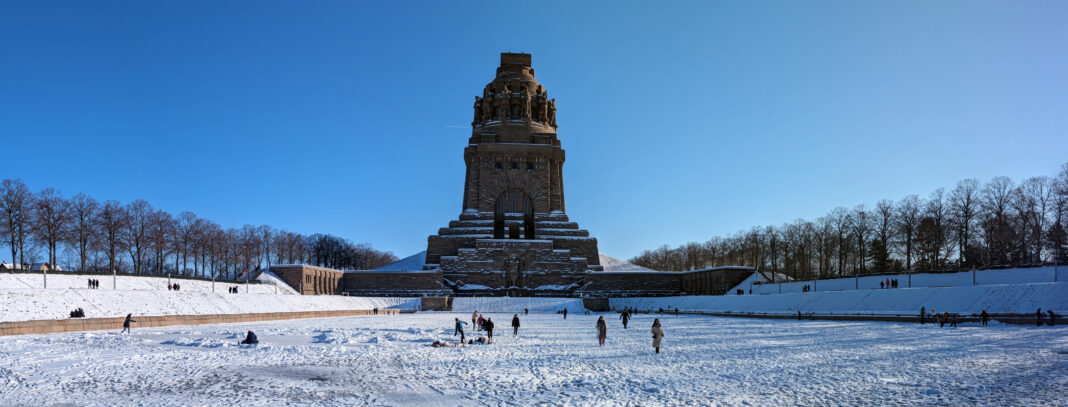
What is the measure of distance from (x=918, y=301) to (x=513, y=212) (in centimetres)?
4850

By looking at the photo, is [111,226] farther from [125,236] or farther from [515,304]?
[515,304]

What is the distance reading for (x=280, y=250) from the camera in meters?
77.1

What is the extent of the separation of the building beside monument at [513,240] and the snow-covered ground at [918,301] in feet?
45.6

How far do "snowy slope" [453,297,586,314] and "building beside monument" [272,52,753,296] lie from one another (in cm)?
449

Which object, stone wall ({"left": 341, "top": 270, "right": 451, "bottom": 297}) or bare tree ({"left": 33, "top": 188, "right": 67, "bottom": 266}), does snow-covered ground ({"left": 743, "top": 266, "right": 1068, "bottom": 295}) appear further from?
bare tree ({"left": 33, "top": 188, "right": 67, "bottom": 266})

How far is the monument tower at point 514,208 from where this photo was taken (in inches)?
2400

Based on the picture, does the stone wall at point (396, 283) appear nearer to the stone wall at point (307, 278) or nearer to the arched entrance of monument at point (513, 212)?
the stone wall at point (307, 278)

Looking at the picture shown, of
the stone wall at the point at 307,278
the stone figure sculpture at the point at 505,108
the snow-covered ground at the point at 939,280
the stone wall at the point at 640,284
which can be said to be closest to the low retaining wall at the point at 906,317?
the snow-covered ground at the point at 939,280

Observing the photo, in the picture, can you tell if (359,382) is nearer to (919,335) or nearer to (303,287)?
(919,335)

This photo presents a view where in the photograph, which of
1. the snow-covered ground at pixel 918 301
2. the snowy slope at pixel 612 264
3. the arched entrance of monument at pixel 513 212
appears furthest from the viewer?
the snowy slope at pixel 612 264

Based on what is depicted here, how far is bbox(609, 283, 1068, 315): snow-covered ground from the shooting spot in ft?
81.8

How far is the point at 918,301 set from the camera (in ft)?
95.6

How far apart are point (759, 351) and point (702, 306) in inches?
1165

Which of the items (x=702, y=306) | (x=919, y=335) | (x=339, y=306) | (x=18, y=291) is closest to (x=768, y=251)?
(x=702, y=306)
